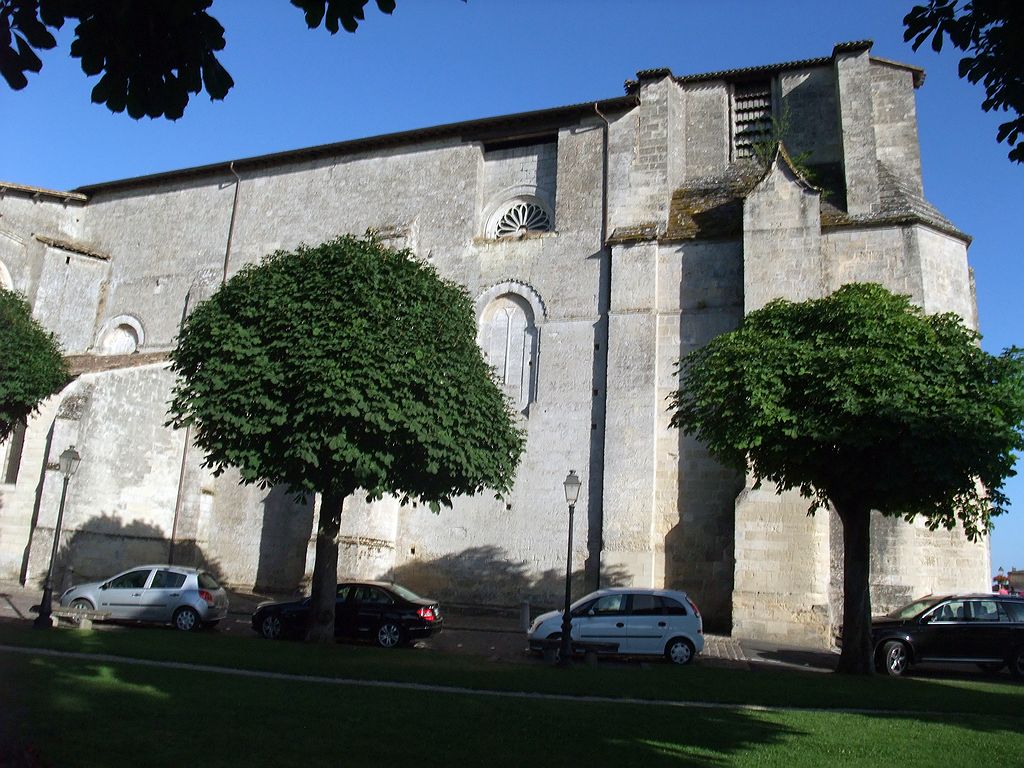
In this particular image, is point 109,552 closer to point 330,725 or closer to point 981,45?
point 330,725

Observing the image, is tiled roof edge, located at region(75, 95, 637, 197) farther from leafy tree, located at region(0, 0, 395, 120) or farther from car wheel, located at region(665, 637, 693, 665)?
leafy tree, located at region(0, 0, 395, 120)

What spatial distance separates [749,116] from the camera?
24.1 m

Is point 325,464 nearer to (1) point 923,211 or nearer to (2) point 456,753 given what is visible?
(2) point 456,753

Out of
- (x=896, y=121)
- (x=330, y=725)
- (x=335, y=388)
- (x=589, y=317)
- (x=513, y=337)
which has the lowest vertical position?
(x=330, y=725)

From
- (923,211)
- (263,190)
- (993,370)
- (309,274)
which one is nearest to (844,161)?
(923,211)

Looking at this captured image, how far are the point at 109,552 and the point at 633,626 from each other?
15.8 m

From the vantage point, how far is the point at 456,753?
22.2ft

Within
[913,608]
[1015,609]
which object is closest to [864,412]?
[913,608]

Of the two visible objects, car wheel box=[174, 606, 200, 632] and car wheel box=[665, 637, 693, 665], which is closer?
car wheel box=[665, 637, 693, 665]

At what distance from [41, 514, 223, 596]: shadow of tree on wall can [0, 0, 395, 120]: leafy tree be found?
20178 mm

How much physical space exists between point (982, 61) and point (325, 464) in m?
12.3

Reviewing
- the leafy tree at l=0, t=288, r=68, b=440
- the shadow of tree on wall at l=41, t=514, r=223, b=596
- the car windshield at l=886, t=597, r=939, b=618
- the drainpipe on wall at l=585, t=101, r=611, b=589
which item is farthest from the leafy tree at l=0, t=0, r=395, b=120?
the leafy tree at l=0, t=288, r=68, b=440

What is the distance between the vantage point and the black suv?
14672 mm

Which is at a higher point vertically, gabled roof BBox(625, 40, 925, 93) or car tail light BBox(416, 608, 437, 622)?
gabled roof BBox(625, 40, 925, 93)
